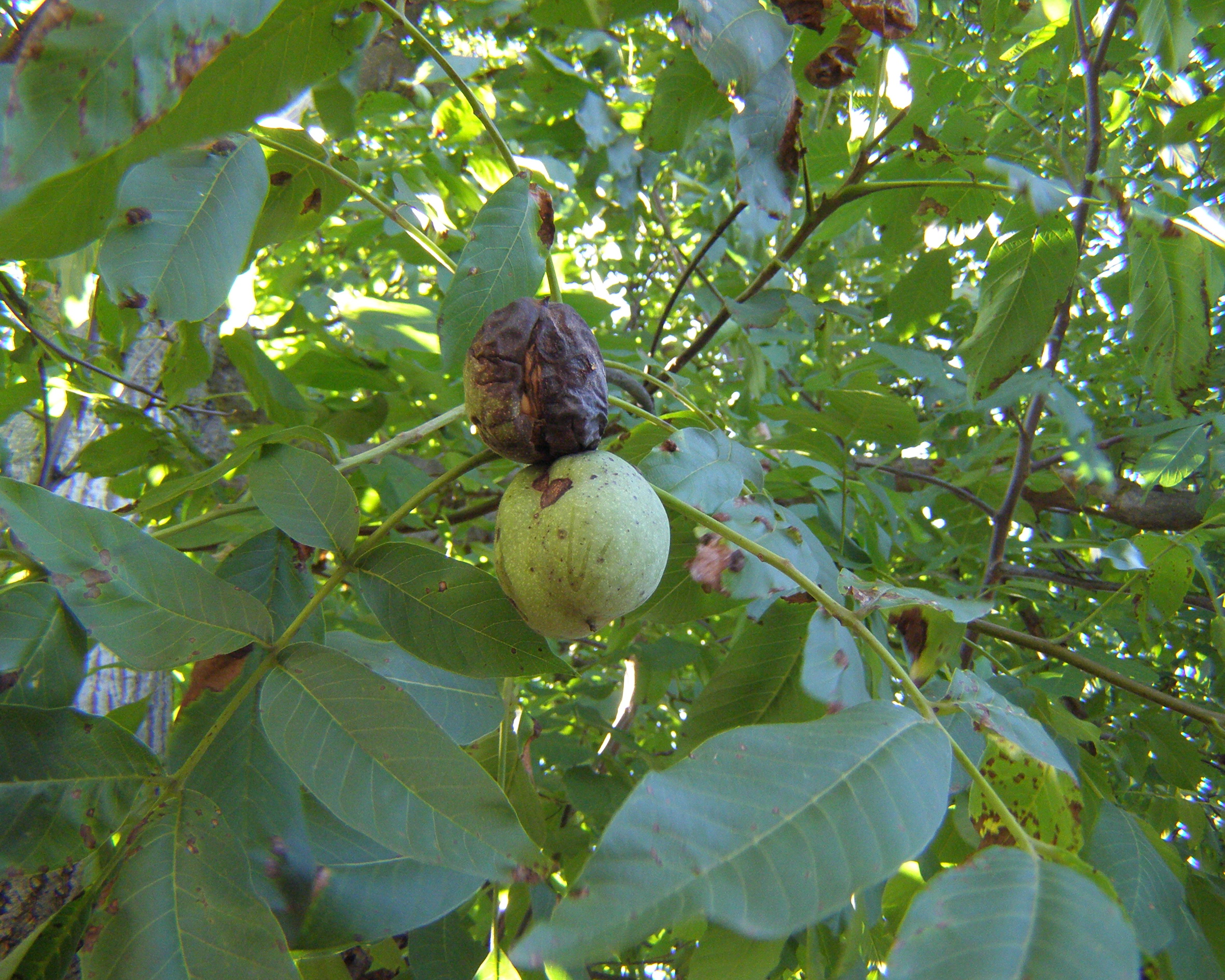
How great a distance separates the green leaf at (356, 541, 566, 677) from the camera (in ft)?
3.31

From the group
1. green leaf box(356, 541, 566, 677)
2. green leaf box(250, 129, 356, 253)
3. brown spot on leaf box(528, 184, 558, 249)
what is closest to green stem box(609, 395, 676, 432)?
brown spot on leaf box(528, 184, 558, 249)

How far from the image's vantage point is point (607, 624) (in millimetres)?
1073

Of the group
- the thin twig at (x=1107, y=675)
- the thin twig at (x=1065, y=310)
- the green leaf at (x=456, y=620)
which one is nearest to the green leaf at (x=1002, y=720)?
the thin twig at (x=1107, y=675)

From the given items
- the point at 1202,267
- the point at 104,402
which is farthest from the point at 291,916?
the point at 1202,267

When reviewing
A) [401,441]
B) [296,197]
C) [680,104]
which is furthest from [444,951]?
[680,104]

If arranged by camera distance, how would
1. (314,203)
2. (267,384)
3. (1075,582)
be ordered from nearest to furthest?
1. (314,203)
2. (267,384)
3. (1075,582)

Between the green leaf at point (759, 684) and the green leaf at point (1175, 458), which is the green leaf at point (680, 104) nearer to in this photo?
the green leaf at point (759, 684)

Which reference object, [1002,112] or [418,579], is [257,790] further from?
[1002,112]

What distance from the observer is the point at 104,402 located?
1.91 m

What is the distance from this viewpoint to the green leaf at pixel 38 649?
0.95m

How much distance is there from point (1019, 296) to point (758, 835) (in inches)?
51.6

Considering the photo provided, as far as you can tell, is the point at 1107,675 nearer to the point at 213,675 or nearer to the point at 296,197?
the point at 213,675

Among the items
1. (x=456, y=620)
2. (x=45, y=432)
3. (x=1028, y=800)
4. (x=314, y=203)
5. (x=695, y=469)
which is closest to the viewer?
(x=1028, y=800)

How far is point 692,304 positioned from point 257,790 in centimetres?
335
